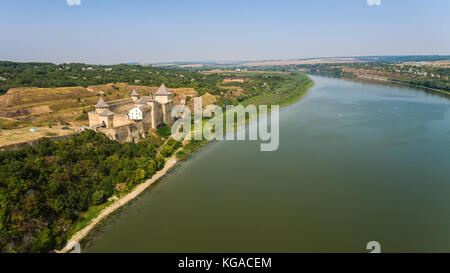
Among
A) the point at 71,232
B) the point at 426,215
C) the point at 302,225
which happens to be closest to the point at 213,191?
the point at 302,225

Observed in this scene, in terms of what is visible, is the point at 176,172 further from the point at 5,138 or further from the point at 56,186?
the point at 5,138

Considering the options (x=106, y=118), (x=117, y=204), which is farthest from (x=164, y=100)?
(x=117, y=204)

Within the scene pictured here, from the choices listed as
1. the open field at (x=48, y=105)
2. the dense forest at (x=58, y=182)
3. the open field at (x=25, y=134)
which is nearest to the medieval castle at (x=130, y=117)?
the dense forest at (x=58, y=182)

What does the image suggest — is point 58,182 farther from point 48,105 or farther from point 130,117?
point 48,105

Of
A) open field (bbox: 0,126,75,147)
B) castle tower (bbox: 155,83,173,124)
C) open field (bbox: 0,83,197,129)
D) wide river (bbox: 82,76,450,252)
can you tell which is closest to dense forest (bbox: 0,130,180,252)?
open field (bbox: 0,126,75,147)

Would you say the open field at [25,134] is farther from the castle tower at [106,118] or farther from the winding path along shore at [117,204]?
the winding path along shore at [117,204]

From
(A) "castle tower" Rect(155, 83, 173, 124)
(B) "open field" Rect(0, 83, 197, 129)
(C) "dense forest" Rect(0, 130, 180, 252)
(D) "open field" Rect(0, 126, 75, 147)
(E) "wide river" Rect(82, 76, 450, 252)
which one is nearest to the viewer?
(C) "dense forest" Rect(0, 130, 180, 252)

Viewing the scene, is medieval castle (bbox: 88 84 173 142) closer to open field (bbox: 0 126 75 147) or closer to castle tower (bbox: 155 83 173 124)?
castle tower (bbox: 155 83 173 124)
